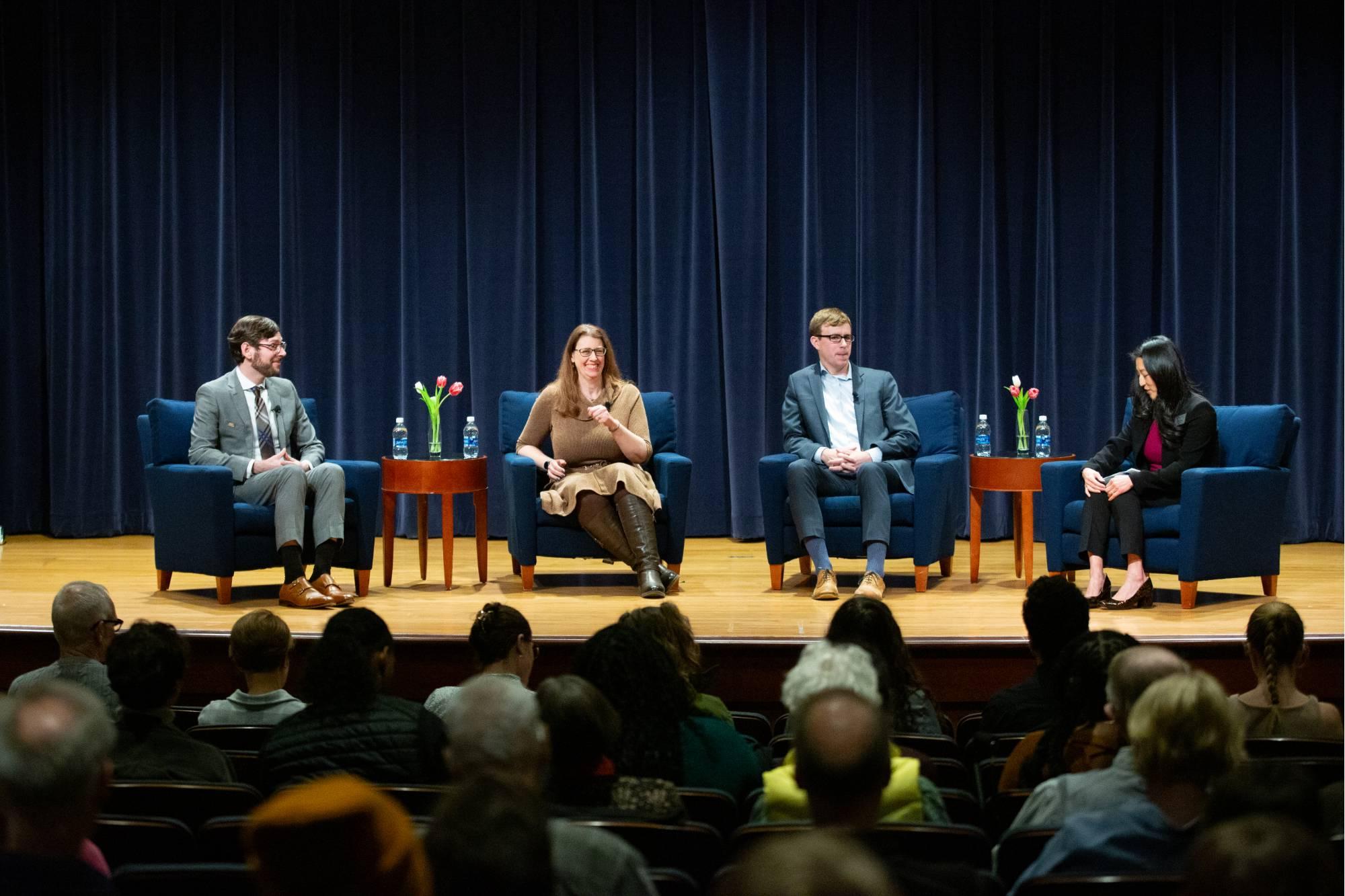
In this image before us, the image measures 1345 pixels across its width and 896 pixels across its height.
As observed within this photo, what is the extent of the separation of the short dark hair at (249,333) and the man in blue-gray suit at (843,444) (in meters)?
2.03

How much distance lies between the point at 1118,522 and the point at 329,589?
2847mm

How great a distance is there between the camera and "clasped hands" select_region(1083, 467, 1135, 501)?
16.5ft

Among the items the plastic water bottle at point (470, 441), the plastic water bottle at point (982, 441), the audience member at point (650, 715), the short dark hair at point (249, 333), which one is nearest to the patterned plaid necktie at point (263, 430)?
the short dark hair at point (249, 333)

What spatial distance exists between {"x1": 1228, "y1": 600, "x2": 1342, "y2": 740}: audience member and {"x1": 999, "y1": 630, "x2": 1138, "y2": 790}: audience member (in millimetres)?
429

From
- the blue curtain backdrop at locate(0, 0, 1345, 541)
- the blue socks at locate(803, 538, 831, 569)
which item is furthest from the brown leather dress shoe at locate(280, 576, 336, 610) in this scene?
the blue curtain backdrop at locate(0, 0, 1345, 541)

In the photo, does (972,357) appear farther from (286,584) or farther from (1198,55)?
(286,584)

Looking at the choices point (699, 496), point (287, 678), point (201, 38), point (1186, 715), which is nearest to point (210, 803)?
point (1186, 715)

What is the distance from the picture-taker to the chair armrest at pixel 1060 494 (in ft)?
17.5

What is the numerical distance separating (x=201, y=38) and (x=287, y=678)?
4.25 metres

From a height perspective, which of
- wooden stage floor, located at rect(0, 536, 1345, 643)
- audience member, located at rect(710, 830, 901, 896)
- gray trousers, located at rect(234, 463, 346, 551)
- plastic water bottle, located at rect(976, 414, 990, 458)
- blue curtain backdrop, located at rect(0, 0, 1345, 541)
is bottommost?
wooden stage floor, located at rect(0, 536, 1345, 643)

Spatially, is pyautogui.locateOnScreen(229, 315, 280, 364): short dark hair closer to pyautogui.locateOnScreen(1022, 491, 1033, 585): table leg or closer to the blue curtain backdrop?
the blue curtain backdrop

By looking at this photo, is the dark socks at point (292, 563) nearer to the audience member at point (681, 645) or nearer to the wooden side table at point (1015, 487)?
the audience member at point (681, 645)

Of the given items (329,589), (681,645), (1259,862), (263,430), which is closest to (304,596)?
(329,589)

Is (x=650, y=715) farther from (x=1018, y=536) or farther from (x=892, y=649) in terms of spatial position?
(x=1018, y=536)
